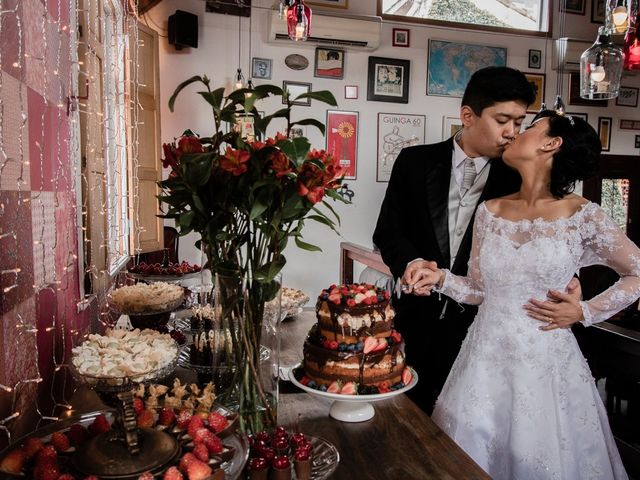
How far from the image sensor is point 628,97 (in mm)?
6336

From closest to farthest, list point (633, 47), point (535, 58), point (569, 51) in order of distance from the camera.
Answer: point (633, 47) < point (569, 51) < point (535, 58)

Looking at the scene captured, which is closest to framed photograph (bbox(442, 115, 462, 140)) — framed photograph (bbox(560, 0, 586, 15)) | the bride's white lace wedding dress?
framed photograph (bbox(560, 0, 586, 15))

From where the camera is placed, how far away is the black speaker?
15.8ft

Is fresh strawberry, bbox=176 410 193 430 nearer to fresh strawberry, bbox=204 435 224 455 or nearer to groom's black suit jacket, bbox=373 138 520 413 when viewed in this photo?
fresh strawberry, bbox=204 435 224 455

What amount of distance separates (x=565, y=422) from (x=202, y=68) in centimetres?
454

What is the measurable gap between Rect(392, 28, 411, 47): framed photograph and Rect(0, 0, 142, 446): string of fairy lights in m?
3.82

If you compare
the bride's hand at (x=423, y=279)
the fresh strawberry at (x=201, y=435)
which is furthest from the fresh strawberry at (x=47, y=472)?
the bride's hand at (x=423, y=279)

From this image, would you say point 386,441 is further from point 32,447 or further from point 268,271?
point 32,447

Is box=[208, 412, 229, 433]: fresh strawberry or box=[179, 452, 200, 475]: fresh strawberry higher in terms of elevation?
box=[179, 452, 200, 475]: fresh strawberry

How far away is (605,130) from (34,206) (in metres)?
6.58

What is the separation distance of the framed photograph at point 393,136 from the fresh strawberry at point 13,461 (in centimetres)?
505

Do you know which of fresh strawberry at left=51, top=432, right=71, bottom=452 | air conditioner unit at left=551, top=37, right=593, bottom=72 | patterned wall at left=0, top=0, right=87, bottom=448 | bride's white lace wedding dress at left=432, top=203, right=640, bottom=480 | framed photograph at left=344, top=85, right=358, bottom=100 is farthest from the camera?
air conditioner unit at left=551, top=37, right=593, bottom=72

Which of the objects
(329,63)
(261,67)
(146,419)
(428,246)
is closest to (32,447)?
(146,419)

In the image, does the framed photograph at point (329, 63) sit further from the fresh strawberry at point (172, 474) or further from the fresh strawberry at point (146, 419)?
the fresh strawberry at point (172, 474)
